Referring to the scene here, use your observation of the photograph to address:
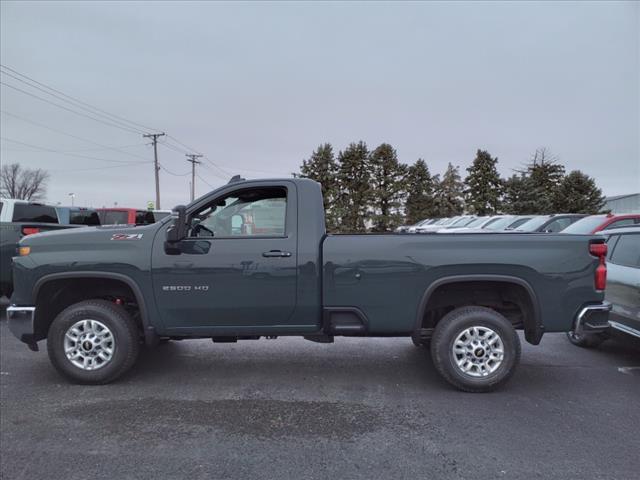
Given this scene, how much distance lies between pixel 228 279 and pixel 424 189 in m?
38.4

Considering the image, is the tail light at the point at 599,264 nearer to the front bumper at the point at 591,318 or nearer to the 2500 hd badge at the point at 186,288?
the front bumper at the point at 591,318

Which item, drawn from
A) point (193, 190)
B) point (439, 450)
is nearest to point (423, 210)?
point (193, 190)

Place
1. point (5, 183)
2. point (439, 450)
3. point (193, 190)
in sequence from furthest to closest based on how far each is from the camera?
point (5, 183), point (193, 190), point (439, 450)

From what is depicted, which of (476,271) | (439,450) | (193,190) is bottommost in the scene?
(439,450)

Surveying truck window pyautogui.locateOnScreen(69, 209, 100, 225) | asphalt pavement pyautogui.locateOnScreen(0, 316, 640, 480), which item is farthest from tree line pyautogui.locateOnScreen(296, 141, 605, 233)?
asphalt pavement pyautogui.locateOnScreen(0, 316, 640, 480)

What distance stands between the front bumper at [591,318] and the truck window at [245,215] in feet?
9.54

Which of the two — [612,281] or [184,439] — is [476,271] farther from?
[184,439]

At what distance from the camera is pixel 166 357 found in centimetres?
546

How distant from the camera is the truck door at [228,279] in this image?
430 cm

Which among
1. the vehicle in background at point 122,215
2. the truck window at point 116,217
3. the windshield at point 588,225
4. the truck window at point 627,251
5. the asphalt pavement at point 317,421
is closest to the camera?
the asphalt pavement at point 317,421

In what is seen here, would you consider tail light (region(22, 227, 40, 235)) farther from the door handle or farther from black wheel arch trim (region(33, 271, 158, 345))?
the door handle

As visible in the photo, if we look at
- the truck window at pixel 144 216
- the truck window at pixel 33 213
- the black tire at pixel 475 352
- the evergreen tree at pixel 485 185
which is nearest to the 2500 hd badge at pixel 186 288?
the black tire at pixel 475 352

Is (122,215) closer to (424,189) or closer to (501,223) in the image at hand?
(501,223)

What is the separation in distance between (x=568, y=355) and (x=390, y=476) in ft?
12.2
